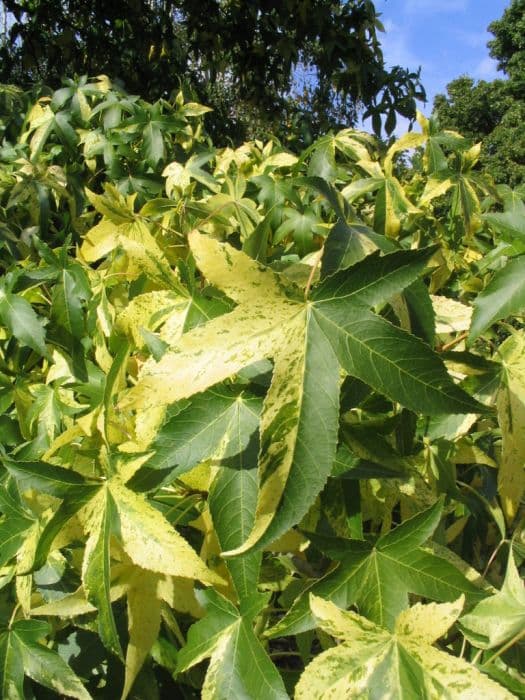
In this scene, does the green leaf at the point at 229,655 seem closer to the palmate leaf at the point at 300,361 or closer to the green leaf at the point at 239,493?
the green leaf at the point at 239,493

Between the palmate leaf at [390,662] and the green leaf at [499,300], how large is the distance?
0.33 m

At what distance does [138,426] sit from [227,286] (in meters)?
0.24

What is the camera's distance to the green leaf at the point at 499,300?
0.81 metres

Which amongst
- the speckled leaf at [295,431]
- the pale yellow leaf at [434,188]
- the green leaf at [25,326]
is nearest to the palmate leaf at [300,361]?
the speckled leaf at [295,431]

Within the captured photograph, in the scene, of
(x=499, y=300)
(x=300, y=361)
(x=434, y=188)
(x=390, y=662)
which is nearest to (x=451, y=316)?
(x=499, y=300)

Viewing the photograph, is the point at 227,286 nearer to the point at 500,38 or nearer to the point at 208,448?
the point at 208,448

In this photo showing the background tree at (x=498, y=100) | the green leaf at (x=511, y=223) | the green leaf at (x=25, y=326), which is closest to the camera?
the green leaf at (x=511, y=223)

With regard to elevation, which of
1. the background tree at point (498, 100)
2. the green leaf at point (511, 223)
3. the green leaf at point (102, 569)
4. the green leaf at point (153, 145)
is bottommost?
the green leaf at point (102, 569)

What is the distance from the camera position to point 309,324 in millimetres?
698

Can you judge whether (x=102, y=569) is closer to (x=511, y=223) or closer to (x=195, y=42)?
(x=511, y=223)

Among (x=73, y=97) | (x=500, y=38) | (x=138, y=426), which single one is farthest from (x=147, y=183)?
(x=500, y=38)

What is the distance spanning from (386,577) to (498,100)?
30233 millimetres

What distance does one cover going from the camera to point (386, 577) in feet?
2.57

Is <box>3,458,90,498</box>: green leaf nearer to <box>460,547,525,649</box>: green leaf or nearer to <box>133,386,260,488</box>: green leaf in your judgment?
<box>133,386,260,488</box>: green leaf
